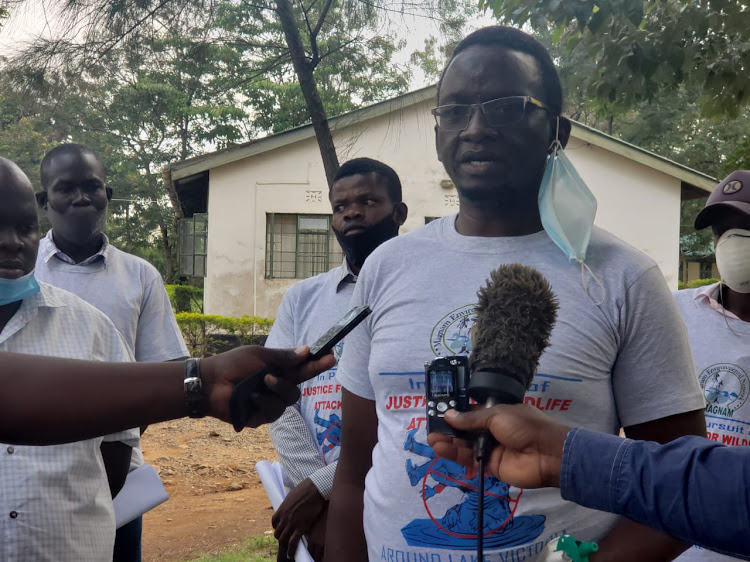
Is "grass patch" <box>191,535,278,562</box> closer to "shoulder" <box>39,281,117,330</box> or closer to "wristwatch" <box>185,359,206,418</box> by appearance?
"shoulder" <box>39,281,117,330</box>

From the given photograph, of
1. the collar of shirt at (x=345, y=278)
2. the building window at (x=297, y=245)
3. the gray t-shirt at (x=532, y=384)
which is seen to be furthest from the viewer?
the building window at (x=297, y=245)

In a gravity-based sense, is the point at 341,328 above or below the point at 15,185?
below

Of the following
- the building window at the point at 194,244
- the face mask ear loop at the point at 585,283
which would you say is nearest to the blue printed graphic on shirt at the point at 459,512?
the face mask ear loop at the point at 585,283

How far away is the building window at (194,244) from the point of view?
18.7m

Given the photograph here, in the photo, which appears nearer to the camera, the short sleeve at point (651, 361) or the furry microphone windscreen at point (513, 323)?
the furry microphone windscreen at point (513, 323)

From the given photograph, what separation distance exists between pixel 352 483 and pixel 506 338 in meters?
0.94

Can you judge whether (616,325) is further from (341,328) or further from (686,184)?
(686,184)

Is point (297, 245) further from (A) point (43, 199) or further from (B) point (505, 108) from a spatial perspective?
(B) point (505, 108)

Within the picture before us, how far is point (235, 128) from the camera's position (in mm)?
25609

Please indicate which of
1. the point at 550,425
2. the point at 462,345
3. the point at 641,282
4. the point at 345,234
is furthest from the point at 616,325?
the point at 345,234

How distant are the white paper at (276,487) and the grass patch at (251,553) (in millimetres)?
2745

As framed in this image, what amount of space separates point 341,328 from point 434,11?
567cm

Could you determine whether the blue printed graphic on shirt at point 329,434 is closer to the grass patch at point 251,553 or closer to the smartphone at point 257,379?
the smartphone at point 257,379

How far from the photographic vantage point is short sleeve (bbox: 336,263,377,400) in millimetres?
2254
